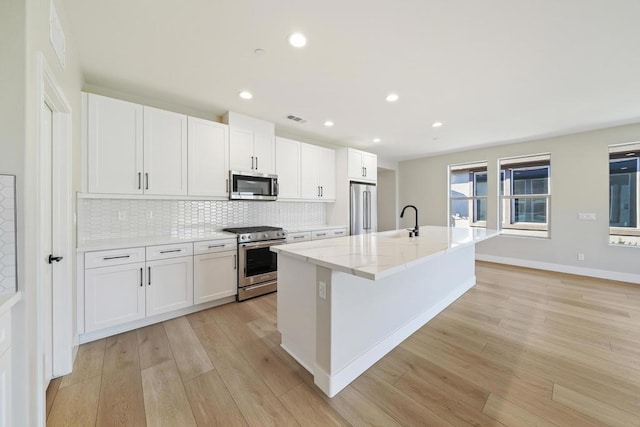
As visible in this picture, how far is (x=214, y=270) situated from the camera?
296cm

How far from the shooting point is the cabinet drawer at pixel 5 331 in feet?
3.10

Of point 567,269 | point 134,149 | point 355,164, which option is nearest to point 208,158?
point 134,149

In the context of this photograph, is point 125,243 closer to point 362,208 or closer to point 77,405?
point 77,405

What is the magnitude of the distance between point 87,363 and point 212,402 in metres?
1.24

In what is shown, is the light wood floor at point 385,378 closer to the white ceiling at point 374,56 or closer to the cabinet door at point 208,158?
the cabinet door at point 208,158

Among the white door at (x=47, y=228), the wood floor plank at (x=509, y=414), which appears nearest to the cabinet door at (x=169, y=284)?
the white door at (x=47, y=228)

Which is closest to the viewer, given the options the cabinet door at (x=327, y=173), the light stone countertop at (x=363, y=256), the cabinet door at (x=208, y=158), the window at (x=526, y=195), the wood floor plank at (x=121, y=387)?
the light stone countertop at (x=363, y=256)

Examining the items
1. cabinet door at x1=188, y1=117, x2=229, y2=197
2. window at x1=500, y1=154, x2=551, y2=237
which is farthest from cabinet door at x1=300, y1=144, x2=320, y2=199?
window at x1=500, y1=154, x2=551, y2=237

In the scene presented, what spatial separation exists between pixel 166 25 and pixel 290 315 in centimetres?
245

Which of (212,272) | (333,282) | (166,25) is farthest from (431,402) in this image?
(166,25)

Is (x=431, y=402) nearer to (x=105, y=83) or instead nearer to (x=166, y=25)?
(x=166, y=25)

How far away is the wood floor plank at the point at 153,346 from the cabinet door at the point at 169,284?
168mm

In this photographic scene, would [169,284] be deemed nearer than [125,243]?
No

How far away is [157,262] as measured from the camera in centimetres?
257
